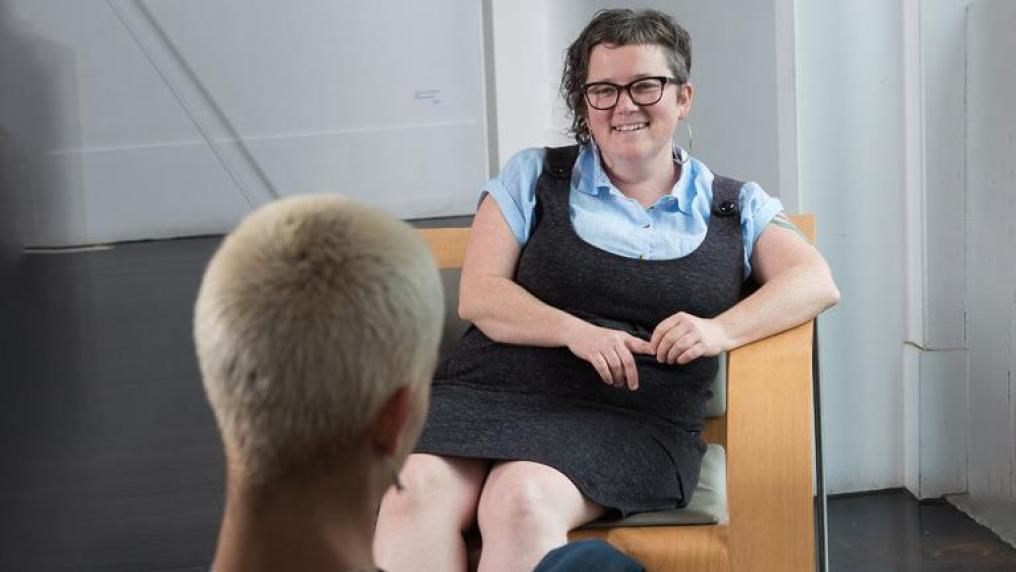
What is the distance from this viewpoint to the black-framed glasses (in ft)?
8.55

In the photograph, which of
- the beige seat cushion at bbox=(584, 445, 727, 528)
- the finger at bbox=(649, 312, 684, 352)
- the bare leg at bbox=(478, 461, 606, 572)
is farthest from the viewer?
the finger at bbox=(649, 312, 684, 352)

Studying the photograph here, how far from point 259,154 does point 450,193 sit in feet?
2.56

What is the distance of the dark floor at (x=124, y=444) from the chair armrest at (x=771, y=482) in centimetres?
100

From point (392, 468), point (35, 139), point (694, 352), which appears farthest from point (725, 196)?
point (35, 139)

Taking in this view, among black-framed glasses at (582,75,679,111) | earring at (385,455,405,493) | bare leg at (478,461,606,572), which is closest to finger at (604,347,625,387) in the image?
bare leg at (478,461,606,572)

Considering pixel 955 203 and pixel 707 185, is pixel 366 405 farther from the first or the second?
pixel 955 203

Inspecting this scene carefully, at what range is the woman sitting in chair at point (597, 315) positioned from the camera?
2.24 metres

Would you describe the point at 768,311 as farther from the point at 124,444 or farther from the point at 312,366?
the point at 124,444

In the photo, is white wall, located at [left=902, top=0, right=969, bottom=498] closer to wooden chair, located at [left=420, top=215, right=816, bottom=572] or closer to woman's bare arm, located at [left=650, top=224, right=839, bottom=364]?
woman's bare arm, located at [left=650, top=224, right=839, bottom=364]

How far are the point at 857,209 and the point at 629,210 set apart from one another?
1.07m

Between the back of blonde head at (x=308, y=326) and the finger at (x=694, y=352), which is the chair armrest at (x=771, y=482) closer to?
the finger at (x=694, y=352)

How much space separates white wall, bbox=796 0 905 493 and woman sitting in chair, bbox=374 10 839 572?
0.86 m

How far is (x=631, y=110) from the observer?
2.60m

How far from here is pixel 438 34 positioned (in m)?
4.95
